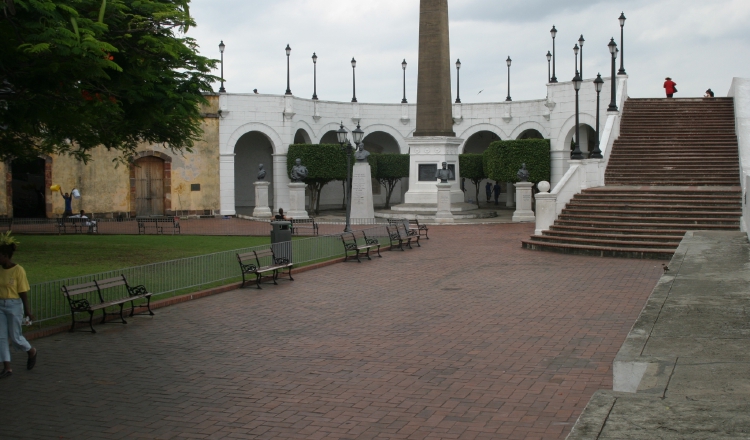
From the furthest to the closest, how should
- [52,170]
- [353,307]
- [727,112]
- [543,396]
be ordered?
[52,170] → [727,112] → [353,307] → [543,396]

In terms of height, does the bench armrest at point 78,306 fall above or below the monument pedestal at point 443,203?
below

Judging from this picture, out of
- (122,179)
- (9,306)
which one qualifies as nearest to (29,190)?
(122,179)

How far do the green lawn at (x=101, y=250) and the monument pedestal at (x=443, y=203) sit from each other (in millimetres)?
10166

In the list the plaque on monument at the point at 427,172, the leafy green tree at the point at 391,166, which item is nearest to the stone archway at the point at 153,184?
the leafy green tree at the point at 391,166

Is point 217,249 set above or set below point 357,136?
below

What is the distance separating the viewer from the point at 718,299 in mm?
8727

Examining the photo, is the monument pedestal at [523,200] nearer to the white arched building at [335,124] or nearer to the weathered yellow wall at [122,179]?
the white arched building at [335,124]

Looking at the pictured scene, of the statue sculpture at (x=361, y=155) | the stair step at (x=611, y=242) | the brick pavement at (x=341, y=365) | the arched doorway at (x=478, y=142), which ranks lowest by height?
the brick pavement at (x=341, y=365)

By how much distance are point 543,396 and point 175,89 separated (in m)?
9.20

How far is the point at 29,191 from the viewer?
40.5m

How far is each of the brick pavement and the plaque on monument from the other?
2149 centimetres

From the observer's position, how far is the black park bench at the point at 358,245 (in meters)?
21.0

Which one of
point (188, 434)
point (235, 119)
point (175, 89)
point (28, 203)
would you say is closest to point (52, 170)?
point (28, 203)

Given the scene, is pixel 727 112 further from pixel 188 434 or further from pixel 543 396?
pixel 188 434
